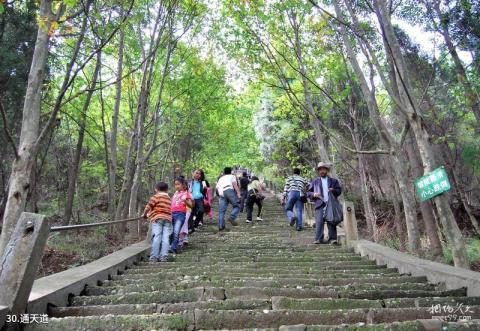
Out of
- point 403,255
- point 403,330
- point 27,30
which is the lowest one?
point 403,330

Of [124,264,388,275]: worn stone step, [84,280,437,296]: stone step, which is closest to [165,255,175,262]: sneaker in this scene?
[124,264,388,275]: worn stone step

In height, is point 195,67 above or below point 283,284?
above

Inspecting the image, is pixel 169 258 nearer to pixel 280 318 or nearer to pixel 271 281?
pixel 271 281

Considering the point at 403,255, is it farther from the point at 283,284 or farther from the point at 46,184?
the point at 46,184

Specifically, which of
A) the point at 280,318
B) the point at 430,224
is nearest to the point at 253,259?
the point at 280,318

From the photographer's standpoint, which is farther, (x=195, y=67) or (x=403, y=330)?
(x=195, y=67)

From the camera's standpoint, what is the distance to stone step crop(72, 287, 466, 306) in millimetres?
3902

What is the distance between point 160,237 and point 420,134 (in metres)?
4.85

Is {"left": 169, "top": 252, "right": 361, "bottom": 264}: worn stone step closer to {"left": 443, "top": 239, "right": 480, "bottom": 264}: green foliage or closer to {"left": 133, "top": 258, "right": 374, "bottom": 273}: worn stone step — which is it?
{"left": 133, "top": 258, "right": 374, "bottom": 273}: worn stone step

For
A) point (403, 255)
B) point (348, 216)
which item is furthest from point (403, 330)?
point (348, 216)

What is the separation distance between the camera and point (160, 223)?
6.92 meters

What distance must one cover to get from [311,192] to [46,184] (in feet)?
54.6

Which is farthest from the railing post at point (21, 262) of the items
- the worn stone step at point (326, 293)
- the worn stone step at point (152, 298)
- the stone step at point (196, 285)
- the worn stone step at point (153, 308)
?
the worn stone step at point (326, 293)

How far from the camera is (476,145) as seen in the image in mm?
16891
